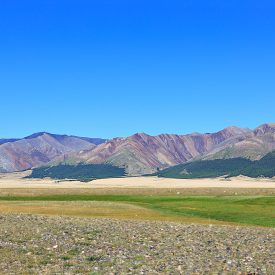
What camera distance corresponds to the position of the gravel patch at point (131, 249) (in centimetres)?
2977

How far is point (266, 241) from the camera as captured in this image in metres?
42.8

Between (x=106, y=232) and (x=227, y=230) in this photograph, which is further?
(x=227, y=230)

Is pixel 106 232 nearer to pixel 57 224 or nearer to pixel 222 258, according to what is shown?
pixel 57 224

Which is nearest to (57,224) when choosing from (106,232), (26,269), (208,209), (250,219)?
(106,232)

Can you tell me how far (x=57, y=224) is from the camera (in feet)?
170

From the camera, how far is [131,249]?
121 feet

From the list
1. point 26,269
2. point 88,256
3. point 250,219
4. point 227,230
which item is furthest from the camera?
point 250,219

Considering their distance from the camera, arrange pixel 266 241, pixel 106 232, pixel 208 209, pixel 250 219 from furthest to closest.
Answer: pixel 208 209 < pixel 250 219 < pixel 106 232 < pixel 266 241

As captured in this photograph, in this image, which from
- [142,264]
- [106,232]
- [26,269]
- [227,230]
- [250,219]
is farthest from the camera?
[250,219]

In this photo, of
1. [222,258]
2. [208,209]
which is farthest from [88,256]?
[208,209]

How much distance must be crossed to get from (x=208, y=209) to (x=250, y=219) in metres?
18.6

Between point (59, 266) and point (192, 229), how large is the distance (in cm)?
2281

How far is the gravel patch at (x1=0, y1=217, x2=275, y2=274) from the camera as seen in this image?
29.8 meters

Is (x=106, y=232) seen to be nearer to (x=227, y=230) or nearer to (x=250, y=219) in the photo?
(x=227, y=230)
